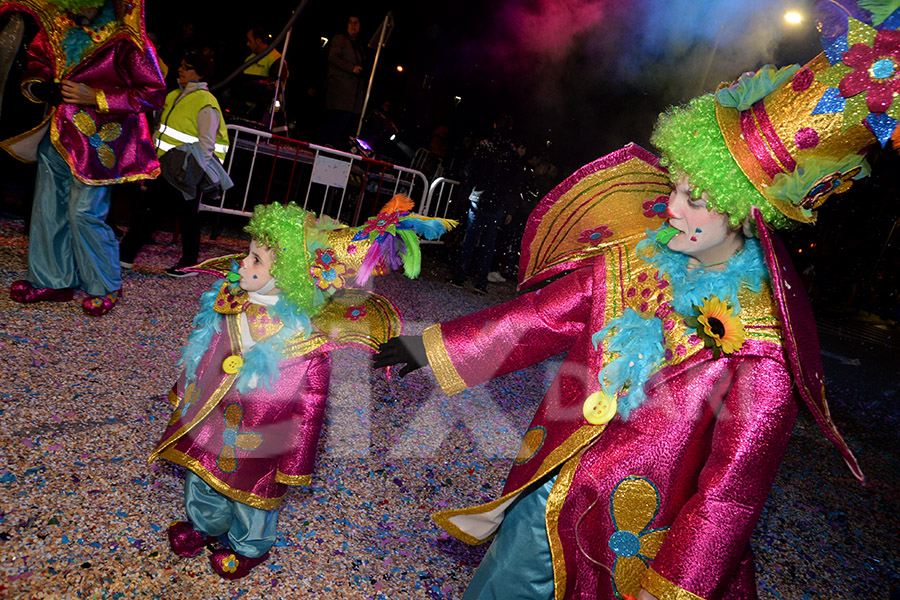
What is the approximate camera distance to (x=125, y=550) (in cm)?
194

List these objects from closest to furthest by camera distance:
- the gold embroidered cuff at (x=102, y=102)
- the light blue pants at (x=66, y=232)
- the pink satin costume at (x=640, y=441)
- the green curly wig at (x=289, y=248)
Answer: the pink satin costume at (x=640, y=441) < the green curly wig at (x=289, y=248) < the gold embroidered cuff at (x=102, y=102) < the light blue pants at (x=66, y=232)

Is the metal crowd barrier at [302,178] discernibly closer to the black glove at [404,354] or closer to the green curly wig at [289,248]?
the green curly wig at [289,248]

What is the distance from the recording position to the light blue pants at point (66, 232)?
11.0ft

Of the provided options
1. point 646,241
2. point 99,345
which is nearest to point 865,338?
point 646,241

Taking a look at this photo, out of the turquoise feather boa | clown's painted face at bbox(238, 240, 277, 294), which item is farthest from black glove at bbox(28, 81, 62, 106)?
clown's painted face at bbox(238, 240, 277, 294)

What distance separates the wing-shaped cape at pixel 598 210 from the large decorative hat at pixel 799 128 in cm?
Answer: 18

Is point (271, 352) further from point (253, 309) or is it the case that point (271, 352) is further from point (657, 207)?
point (657, 207)

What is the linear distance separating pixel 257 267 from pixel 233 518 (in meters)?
0.92

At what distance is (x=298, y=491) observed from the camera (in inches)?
102

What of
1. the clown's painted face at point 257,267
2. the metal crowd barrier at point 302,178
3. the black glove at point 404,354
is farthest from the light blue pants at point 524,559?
the metal crowd barrier at point 302,178

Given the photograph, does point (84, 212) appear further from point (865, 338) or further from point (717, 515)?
point (865, 338)

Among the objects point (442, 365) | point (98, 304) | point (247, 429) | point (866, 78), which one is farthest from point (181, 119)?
point (866, 78)

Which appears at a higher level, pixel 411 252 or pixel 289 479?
pixel 411 252

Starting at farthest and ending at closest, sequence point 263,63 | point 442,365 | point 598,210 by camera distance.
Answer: point 263,63 → point 598,210 → point 442,365
